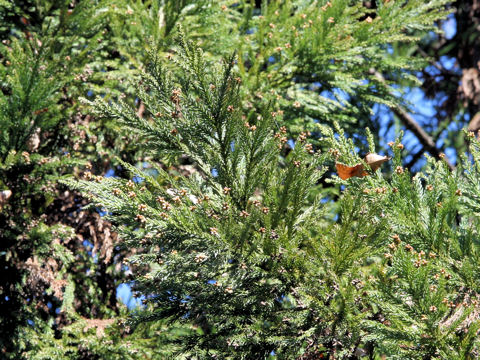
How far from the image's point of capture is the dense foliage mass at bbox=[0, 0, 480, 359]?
180 cm

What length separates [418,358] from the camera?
168 centimetres

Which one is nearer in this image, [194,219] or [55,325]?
[194,219]

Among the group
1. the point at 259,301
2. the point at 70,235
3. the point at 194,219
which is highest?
the point at 70,235

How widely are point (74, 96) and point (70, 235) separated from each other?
1062 millimetres

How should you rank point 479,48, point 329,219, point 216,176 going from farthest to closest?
point 479,48 → point 329,219 → point 216,176

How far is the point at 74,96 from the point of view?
3533mm

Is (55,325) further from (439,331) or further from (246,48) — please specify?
A: (439,331)

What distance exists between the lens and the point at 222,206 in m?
1.91

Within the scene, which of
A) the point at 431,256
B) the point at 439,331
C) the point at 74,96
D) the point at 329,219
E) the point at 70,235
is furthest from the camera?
the point at 74,96

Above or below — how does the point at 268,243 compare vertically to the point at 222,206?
below

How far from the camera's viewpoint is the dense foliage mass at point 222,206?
1805 millimetres

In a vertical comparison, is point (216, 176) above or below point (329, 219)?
below

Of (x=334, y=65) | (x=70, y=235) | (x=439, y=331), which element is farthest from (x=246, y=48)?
(x=439, y=331)

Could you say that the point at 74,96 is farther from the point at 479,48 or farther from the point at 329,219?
the point at 479,48
